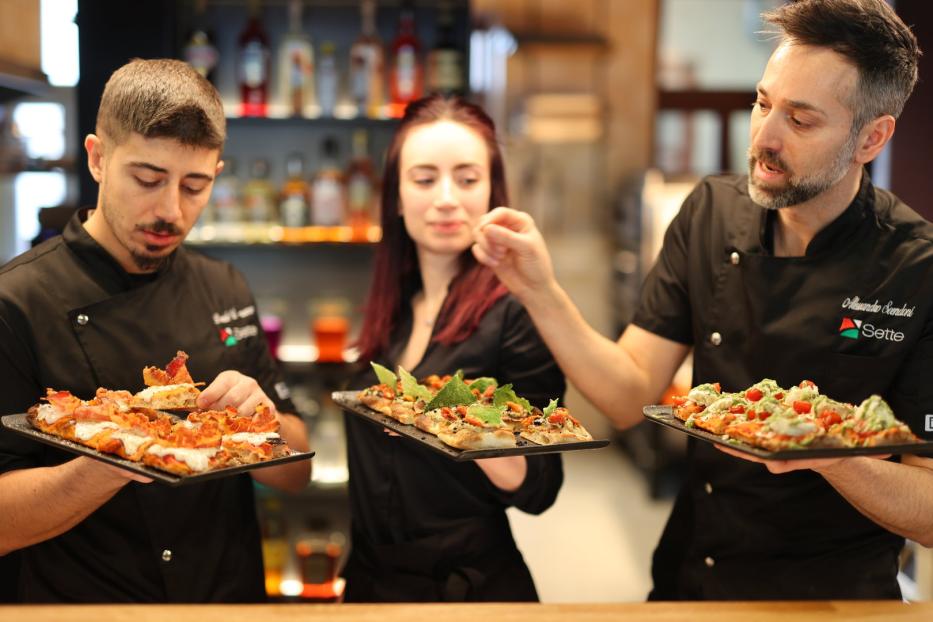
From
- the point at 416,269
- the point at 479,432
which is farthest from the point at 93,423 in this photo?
the point at 416,269

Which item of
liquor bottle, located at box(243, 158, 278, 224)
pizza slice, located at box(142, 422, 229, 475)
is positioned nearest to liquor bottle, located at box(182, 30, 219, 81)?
liquor bottle, located at box(243, 158, 278, 224)

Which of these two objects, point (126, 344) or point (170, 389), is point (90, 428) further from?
point (126, 344)

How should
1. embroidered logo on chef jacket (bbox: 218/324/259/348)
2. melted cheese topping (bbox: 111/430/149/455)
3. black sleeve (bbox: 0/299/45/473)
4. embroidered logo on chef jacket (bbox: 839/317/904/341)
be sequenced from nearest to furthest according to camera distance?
melted cheese topping (bbox: 111/430/149/455) < black sleeve (bbox: 0/299/45/473) < embroidered logo on chef jacket (bbox: 839/317/904/341) < embroidered logo on chef jacket (bbox: 218/324/259/348)

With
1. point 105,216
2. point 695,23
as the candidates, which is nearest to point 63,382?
point 105,216

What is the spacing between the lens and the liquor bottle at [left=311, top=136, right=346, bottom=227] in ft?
12.3

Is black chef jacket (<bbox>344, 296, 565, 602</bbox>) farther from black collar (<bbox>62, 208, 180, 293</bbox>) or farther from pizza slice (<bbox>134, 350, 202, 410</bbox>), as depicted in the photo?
black collar (<bbox>62, 208, 180, 293</bbox>)

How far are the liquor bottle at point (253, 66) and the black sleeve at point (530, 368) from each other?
1977 mm

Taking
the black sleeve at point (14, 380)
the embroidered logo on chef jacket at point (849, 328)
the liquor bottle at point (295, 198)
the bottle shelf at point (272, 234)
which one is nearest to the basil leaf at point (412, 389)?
the black sleeve at point (14, 380)

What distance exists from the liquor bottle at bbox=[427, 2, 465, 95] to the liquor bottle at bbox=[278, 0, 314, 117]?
47 cm

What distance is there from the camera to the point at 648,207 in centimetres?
571

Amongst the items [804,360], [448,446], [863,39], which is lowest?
[448,446]

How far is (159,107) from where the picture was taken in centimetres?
180

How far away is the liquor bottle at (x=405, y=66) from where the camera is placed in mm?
3695

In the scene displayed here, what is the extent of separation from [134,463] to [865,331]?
1.34m
